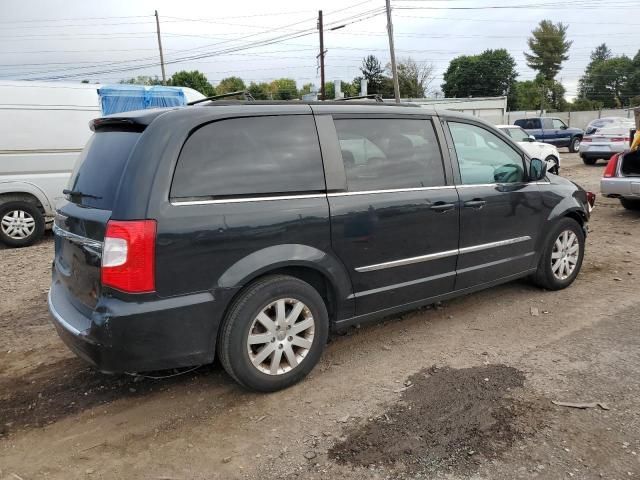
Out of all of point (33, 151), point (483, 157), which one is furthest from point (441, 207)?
point (33, 151)

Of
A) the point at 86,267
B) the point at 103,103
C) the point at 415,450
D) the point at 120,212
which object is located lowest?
the point at 415,450

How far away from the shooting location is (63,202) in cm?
355

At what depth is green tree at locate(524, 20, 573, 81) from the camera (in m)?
80.8

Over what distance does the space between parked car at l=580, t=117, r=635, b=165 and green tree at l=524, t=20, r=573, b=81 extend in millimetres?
71720

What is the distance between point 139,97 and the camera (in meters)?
11.9

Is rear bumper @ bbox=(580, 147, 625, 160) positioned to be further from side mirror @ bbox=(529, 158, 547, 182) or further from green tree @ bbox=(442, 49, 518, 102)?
green tree @ bbox=(442, 49, 518, 102)

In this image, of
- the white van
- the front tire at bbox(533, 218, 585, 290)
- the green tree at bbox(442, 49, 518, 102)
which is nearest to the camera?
the front tire at bbox(533, 218, 585, 290)

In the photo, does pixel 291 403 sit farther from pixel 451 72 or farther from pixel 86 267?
pixel 451 72

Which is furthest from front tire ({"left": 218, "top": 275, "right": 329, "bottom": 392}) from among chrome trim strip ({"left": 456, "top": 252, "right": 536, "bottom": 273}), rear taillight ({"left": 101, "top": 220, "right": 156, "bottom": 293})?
chrome trim strip ({"left": 456, "top": 252, "right": 536, "bottom": 273})

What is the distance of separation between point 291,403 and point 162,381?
37.6 inches

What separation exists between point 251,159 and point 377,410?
1.66 metres

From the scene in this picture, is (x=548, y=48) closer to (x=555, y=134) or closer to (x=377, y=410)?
(x=555, y=134)

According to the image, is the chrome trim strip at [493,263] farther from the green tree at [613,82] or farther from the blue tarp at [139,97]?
the green tree at [613,82]

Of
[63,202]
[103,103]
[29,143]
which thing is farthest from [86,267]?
[103,103]
